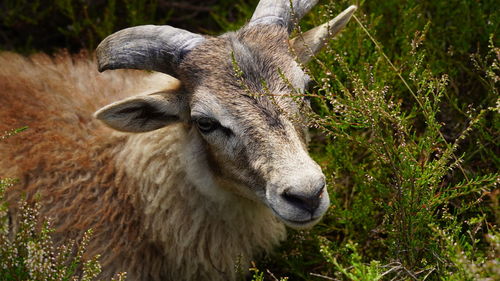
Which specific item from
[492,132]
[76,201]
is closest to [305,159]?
[76,201]

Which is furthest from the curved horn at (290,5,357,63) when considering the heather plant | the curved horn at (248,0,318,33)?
the heather plant

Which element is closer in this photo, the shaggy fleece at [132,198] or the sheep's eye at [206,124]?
the sheep's eye at [206,124]

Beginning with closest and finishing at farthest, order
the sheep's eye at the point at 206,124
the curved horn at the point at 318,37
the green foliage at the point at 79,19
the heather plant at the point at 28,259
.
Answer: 1. the heather plant at the point at 28,259
2. the sheep's eye at the point at 206,124
3. the curved horn at the point at 318,37
4. the green foliage at the point at 79,19

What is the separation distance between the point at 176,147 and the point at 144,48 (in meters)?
0.70

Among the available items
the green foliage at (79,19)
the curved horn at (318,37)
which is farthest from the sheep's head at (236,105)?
the green foliage at (79,19)

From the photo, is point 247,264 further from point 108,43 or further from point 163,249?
point 108,43

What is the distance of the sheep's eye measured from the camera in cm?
362

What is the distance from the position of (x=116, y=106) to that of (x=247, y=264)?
1.53 m

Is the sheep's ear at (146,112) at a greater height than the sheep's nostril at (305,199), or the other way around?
the sheep's ear at (146,112)

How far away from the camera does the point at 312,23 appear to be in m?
5.30

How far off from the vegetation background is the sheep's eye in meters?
0.58

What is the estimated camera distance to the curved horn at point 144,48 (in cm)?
366

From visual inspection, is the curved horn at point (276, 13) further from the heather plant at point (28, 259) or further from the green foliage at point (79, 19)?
the green foliage at point (79, 19)

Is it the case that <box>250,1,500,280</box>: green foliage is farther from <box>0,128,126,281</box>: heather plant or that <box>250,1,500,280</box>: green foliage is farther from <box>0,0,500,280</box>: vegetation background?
<box>0,128,126,281</box>: heather plant
